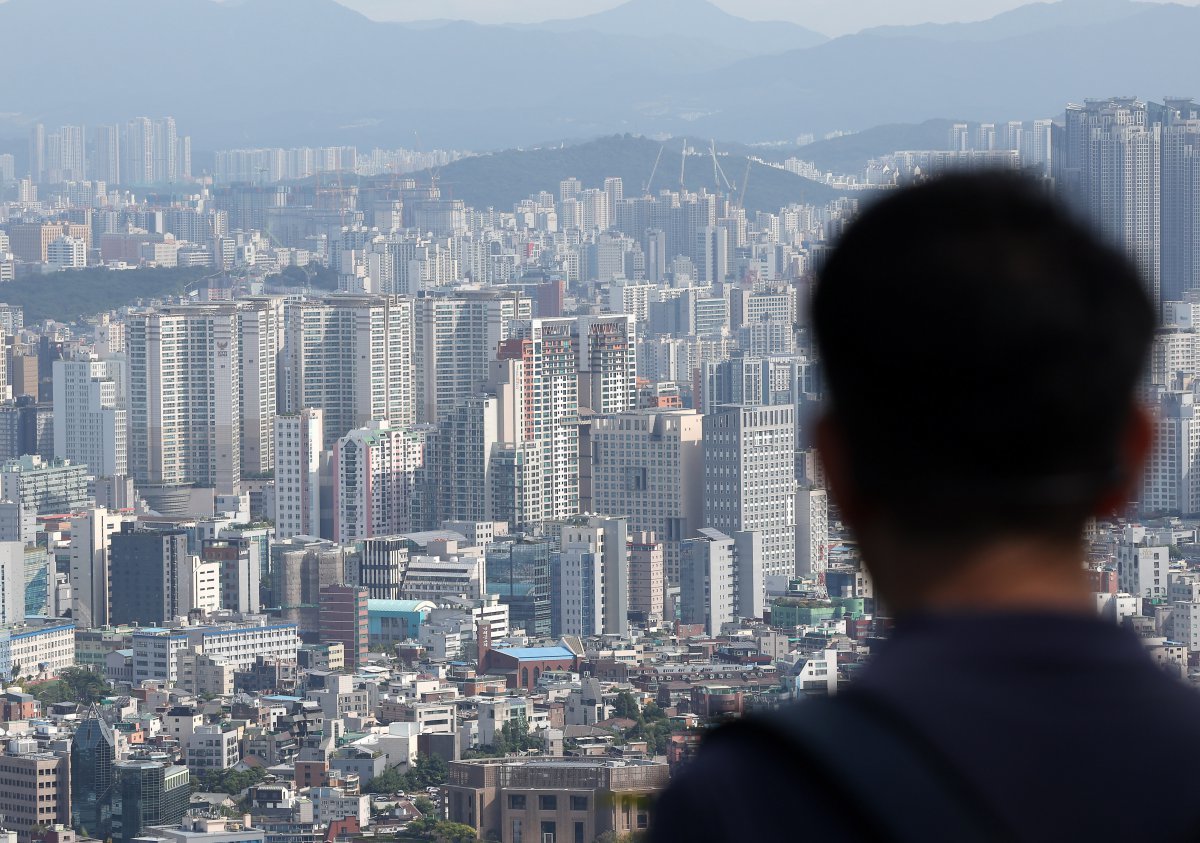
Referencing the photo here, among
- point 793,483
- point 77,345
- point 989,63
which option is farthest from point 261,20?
point 793,483

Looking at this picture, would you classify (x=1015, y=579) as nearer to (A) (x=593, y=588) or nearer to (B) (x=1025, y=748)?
(B) (x=1025, y=748)

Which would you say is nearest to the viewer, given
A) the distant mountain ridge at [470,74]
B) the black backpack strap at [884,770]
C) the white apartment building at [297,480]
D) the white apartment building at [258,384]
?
the black backpack strap at [884,770]

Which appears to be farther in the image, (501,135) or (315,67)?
→ (315,67)

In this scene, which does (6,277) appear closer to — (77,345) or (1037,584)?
(77,345)

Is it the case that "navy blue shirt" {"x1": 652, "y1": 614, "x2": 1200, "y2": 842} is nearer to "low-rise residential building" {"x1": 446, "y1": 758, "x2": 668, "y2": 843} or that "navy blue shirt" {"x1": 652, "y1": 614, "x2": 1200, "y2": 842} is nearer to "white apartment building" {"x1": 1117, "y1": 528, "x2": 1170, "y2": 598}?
"low-rise residential building" {"x1": 446, "y1": 758, "x2": 668, "y2": 843}

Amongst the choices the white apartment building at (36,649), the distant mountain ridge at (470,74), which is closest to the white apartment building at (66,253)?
the distant mountain ridge at (470,74)

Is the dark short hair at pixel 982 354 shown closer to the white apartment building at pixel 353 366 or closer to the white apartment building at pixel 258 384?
the white apartment building at pixel 258 384

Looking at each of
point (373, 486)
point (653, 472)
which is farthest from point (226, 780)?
point (373, 486)
